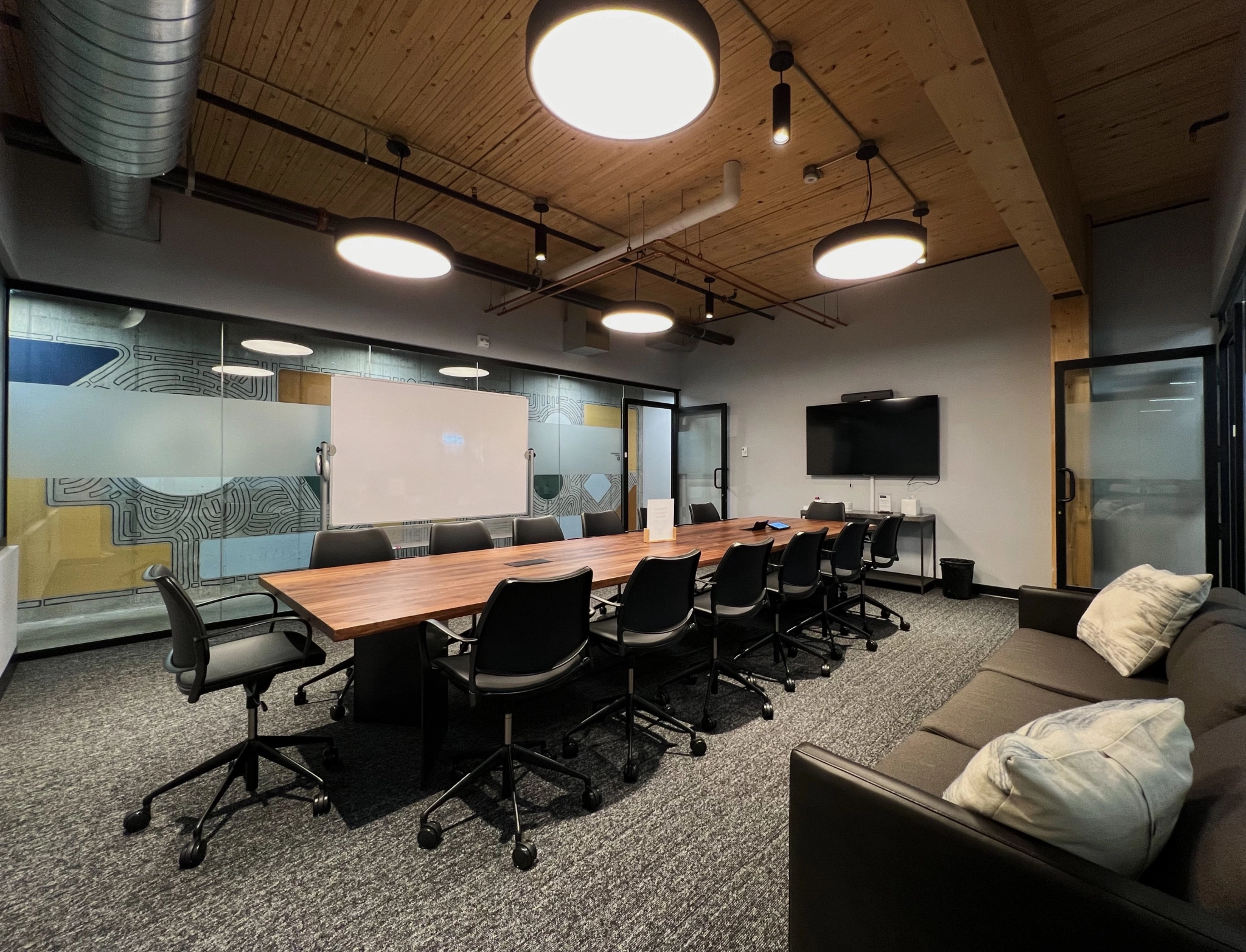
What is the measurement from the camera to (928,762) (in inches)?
59.9

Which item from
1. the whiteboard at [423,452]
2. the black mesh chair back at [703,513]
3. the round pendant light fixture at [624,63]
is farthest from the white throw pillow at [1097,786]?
the whiteboard at [423,452]

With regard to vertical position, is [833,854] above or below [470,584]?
below

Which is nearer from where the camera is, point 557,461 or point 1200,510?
point 1200,510

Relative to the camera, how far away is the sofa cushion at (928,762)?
143cm

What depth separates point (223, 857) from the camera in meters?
1.78

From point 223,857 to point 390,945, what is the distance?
77 cm

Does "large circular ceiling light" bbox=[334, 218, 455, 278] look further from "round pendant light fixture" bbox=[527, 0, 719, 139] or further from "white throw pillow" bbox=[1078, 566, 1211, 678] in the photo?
"white throw pillow" bbox=[1078, 566, 1211, 678]

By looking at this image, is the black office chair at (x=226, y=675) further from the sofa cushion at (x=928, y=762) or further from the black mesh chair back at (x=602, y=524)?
the black mesh chair back at (x=602, y=524)

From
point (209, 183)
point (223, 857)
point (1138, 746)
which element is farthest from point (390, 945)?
point (209, 183)

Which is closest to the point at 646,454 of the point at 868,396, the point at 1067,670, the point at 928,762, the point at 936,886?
the point at 868,396

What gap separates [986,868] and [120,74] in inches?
144

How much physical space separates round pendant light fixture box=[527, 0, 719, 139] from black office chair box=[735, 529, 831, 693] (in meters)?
2.33

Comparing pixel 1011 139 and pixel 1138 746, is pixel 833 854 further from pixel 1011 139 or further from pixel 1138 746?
pixel 1011 139

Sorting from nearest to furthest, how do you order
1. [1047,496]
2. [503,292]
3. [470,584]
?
[470,584] < [1047,496] < [503,292]
